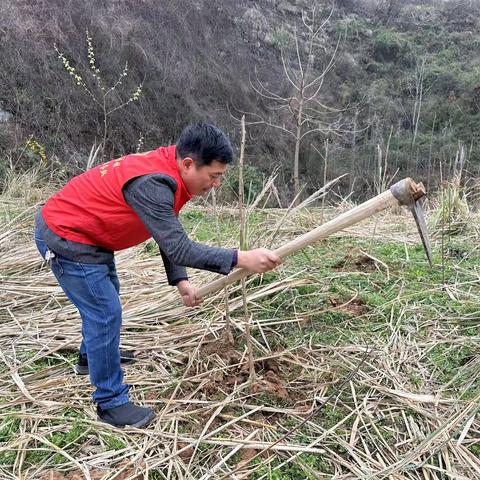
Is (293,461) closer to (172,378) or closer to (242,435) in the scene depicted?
(242,435)

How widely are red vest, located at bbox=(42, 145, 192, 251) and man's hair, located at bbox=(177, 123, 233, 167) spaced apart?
0.08m

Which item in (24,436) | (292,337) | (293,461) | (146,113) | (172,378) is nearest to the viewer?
(293,461)

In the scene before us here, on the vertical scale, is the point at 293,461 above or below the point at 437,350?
above

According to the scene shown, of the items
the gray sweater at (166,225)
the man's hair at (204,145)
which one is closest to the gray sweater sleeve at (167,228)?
the gray sweater at (166,225)

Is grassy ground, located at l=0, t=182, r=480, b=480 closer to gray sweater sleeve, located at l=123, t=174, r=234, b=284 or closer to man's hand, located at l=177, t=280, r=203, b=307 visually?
man's hand, located at l=177, t=280, r=203, b=307

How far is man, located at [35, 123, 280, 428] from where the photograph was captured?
4.96ft

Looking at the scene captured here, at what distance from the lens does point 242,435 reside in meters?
1.65

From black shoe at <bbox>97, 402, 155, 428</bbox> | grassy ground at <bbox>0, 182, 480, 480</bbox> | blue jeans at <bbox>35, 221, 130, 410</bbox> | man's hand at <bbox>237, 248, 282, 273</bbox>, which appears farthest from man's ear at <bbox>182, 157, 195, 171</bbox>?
black shoe at <bbox>97, 402, 155, 428</bbox>

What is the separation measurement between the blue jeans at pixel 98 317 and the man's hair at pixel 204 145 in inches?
20.4

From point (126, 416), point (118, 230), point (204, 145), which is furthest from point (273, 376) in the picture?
point (204, 145)

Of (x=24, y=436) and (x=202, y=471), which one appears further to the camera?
(x=24, y=436)

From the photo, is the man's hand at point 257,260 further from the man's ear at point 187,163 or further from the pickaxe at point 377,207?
the man's ear at point 187,163

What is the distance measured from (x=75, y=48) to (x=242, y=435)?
11.8 m

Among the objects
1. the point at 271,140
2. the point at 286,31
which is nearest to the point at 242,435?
the point at 271,140
